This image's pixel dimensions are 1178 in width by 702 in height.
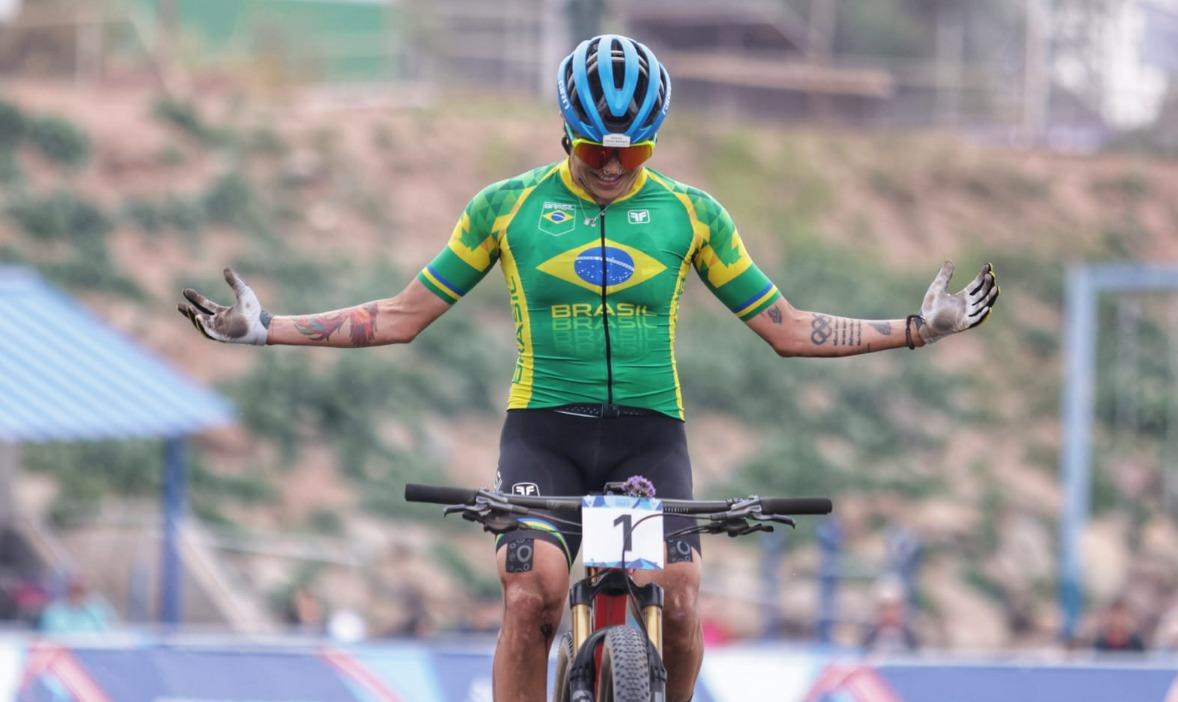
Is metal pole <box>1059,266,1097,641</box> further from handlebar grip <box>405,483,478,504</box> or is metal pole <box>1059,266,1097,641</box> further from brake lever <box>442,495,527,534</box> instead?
handlebar grip <box>405,483,478,504</box>

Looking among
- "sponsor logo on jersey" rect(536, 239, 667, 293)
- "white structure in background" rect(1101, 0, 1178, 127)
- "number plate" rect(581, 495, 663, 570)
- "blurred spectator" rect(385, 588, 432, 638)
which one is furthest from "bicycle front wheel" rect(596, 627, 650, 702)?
"white structure in background" rect(1101, 0, 1178, 127)

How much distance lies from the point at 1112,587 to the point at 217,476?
15.5 metres

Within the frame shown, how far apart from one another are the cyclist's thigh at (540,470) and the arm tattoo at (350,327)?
0.62m

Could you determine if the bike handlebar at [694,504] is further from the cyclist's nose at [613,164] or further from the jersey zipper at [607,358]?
the cyclist's nose at [613,164]

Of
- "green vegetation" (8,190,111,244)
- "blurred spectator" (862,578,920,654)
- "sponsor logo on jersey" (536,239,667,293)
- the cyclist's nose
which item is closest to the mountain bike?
"sponsor logo on jersey" (536,239,667,293)

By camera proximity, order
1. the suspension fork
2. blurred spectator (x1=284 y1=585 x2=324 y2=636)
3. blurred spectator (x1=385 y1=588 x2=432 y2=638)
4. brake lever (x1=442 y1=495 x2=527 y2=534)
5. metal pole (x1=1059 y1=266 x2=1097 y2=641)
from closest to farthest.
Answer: brake lever (x1=442 y1=495 x2=527 y2=534) < the suspension fork < blurred spectator (x1=385 y1=588 x2=432 y2=638) < blurred spectator (x1=284 y1=585 x2=324 y2=636) < metal pole (x1=1059 y1=266 x2=1097 y2=641)

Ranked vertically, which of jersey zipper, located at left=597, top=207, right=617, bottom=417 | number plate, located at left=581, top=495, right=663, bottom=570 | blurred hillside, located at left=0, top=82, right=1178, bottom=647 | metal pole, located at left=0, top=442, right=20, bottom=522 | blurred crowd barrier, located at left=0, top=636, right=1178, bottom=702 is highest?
blurred hillside, located at left=0, top=82, right=1178, bottom=647

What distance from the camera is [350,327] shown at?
690 cm

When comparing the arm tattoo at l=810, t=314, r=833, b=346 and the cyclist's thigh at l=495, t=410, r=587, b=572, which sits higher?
the arm tattoo at l=810, t=314, r=833, b=346

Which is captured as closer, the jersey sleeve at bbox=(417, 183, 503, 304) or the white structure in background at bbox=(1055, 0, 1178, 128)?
the jersey sleeve at bbox=(417, 183, 503, 304)

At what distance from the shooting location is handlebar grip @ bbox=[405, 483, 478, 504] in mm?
5812

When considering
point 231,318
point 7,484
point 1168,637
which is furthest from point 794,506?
point 7,484

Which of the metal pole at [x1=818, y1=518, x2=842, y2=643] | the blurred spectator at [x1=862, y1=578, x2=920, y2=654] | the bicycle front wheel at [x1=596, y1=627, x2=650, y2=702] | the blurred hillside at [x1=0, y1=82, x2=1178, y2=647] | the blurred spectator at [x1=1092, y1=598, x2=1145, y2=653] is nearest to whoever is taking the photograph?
the bicycle front wheel at [x1=596, y1=627, x2=650, y2=702]

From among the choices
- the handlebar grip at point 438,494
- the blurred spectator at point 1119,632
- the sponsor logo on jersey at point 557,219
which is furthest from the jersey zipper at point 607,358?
the blurred spectator at point 1119,632
